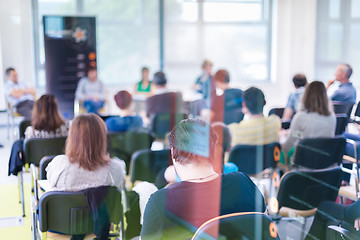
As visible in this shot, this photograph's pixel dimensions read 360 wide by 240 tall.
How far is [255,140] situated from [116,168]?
1409 millimetres

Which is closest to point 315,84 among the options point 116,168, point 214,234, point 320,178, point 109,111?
point 320,178

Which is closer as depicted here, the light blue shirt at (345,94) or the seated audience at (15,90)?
the light blue shirt at (345,94)

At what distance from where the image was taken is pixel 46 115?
4051 mm

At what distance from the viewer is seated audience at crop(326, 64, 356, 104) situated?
5.63 meters

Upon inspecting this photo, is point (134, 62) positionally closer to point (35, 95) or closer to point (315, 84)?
point (35, 95)

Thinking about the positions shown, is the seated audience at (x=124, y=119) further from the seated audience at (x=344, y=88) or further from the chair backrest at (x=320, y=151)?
the seated audience at (x=344, y=88)

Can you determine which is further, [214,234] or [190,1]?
[190,1]

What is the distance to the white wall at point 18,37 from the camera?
8.26 meters

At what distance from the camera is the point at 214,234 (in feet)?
5.20

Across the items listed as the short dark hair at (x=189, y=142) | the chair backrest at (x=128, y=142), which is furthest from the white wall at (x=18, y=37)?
the short dark hair at (x=189, y=142)

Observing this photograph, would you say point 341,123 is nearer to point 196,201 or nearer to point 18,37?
point 196,201

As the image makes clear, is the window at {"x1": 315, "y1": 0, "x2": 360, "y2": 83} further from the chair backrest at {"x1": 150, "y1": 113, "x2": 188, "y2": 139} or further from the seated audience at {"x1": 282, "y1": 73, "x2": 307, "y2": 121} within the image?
the chair backrest at {"x1": 150, "y1": 113, "x2": 188, "y2": 139}

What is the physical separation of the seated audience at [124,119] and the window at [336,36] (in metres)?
4.50

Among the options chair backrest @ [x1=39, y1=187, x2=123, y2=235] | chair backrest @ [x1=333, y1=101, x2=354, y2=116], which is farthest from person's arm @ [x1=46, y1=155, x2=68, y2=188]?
chair backrest @ [x1=333, y1=101, x2=354, y2=116]
